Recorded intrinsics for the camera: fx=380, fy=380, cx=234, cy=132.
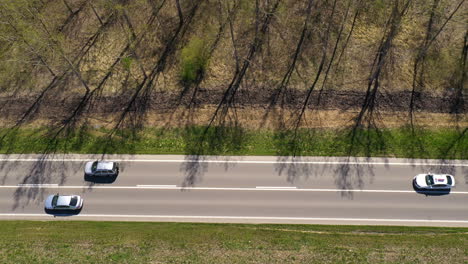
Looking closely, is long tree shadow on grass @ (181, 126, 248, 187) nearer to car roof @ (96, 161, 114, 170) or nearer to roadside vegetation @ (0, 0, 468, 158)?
roadside vegetation @ (0, 0, 468, 158)

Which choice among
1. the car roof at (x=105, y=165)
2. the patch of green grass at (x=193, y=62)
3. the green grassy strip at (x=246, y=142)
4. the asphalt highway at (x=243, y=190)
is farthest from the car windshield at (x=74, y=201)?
the patch of green grass at (x=193, y=62)

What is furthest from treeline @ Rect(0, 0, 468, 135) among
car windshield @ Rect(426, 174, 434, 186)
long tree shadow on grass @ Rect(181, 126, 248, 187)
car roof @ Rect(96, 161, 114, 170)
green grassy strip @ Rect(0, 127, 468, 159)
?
car windshield @ Rect(426, 174, 434, 186)

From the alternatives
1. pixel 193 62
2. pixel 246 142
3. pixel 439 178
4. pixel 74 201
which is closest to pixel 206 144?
pixel 246 142

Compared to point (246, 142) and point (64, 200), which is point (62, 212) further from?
point (246, 142)

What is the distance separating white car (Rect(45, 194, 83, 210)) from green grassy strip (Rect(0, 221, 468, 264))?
1.77 metres

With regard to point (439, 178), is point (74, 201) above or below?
below

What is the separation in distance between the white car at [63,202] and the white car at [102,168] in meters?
A: 3.32

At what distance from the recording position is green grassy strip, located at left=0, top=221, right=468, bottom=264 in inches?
1614

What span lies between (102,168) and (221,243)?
16595 mm

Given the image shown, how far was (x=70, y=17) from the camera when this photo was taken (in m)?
52.9

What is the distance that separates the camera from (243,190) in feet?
147

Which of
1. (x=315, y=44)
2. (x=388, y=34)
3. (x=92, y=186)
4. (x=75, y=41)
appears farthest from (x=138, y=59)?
(x=388, y=34)

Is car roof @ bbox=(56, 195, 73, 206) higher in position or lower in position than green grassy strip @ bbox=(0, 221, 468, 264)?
higher

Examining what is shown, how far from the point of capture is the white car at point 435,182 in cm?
4362
